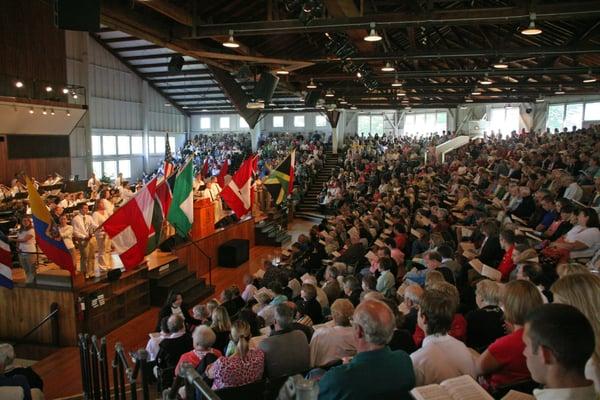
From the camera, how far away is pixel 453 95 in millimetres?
21906

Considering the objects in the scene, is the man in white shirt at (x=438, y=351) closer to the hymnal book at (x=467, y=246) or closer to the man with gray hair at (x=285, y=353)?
the man with gray hair at (x=285, y=353)

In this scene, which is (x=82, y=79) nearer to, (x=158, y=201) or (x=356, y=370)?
(x=158, y=201)

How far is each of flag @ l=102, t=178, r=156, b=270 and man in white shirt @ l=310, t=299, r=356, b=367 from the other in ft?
14.3

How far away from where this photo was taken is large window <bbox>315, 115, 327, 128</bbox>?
34312mm

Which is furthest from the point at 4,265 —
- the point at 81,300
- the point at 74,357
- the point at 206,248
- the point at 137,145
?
the point at 137,145

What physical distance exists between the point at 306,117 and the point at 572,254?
30191 millimetres

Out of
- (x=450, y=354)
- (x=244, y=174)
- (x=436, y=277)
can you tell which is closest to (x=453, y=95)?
(x=244, y=174)

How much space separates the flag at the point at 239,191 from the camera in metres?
10.5

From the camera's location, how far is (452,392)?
200cm

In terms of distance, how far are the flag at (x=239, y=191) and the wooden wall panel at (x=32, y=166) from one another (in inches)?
428

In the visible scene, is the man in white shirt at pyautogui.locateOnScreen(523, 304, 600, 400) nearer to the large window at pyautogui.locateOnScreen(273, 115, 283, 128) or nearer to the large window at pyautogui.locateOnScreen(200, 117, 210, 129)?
the large window at pyautogui.locateOnScreen(273, 115, 283, 128)

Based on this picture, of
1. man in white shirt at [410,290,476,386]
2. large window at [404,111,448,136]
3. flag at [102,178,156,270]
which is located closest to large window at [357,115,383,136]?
large window at [404,111,448,136]

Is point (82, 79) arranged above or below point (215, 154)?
above

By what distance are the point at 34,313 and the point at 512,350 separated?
815cm
